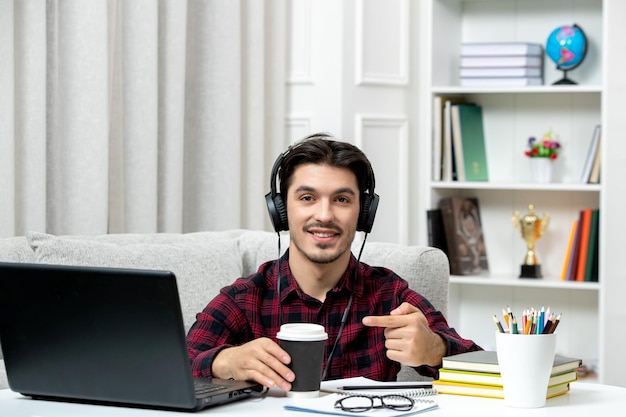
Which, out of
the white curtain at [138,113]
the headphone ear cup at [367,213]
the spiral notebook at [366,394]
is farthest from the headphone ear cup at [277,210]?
the white curtain at [138,113]

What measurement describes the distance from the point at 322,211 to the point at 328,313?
214mm

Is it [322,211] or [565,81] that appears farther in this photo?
[565,81]

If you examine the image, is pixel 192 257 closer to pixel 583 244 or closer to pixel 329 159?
pixel 329 159

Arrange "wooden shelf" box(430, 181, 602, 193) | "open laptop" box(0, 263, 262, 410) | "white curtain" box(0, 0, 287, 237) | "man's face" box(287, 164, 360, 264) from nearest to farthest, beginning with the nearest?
"open laptop" box(0, 263, 262, 410) < "man's face" box(287, 164, 360, 264) < "white curtain" box(0, 0, 287, 237) < "wooden shelf" box(430, 181, 602, 193)

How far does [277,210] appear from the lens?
1.95m

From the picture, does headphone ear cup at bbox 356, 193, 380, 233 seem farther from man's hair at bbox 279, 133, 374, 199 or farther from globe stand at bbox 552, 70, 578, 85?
globe stand at bbox 552, 70, 578, 85

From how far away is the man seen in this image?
6.14 feet

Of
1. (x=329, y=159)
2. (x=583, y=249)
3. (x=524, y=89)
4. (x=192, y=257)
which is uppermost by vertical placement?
(x=524, y=89)

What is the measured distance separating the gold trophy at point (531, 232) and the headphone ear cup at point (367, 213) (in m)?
1.96

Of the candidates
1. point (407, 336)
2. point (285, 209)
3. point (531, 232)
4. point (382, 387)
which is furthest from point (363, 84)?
point (382, 387)

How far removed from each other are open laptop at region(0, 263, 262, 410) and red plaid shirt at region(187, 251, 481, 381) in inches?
18.7

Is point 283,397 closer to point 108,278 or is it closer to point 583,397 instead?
point 108,278

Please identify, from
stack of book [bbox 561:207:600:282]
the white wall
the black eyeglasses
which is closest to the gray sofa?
the black eyeglasses

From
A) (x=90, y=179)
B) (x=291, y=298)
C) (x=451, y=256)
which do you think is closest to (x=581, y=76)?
(x=451, y=256)
